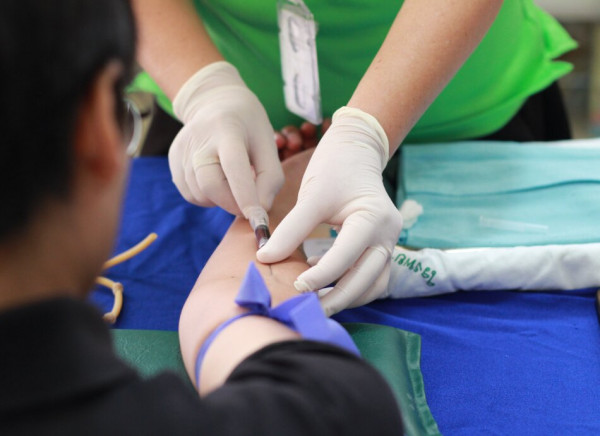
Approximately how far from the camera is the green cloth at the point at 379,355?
33.2 inches

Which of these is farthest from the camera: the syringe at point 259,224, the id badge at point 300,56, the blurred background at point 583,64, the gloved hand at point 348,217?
the blurred background at point 583,64

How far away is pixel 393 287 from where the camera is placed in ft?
3.45

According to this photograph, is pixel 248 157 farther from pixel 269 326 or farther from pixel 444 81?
pixel 269 326

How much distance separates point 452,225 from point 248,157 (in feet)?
1.14

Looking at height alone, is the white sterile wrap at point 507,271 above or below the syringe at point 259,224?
above

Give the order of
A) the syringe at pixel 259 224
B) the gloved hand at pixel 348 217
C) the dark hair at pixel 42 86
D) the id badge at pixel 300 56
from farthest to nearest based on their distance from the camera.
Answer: the id badge at pixel 300 56
the syringe at pixel 259 224
the gloved hand at pixel 348 217
the dark hair at pixel 42 86

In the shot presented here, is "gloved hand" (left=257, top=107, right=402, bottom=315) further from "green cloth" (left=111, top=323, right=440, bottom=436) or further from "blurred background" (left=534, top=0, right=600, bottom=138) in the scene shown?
"blurred background" (left=534, top=0, right=600, bottom=138)

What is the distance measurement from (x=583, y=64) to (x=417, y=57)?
238 cm

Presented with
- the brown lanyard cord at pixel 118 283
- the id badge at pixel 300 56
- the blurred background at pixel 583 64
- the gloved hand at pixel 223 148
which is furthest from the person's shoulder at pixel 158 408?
the blurred background at pixel 583 64

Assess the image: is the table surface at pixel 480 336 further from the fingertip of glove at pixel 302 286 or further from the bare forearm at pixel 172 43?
the bare forearm at pixel 172 43

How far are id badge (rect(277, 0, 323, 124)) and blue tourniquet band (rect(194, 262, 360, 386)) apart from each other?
0.51m

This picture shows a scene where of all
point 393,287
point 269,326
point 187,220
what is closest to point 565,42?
point 393,287

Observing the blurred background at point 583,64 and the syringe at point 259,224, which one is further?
the blurred background at point 583,64

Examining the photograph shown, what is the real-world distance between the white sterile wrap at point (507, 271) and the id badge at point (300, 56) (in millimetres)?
365
